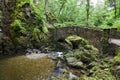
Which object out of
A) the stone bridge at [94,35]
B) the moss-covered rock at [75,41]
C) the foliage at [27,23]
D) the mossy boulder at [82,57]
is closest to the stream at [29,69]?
the mossy boulder at [82,57]

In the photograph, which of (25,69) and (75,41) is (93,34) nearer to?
(75,41)

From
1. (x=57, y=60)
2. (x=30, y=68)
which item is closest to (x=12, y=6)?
(x=57, y=60)

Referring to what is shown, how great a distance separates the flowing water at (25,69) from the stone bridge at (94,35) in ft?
17.6

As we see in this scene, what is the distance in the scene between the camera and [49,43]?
848 inches

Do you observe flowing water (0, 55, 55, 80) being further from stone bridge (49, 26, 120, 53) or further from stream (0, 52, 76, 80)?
stone bridge (49, 26, 120, 53)

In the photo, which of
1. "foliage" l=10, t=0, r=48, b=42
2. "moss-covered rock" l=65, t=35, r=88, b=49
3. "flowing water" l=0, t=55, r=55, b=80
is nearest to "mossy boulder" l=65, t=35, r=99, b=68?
"moss-covered rock" l=65, t=35, r=88, b=49

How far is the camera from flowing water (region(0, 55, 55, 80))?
35.8 ft

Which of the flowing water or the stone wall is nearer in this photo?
the flowing water

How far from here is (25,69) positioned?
12383mm

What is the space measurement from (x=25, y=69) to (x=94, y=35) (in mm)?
8319

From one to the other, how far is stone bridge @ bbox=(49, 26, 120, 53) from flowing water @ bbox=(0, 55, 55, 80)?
5.37 meters

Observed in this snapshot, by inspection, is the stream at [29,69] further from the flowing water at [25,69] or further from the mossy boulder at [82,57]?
the mossy boulder at [82,57]

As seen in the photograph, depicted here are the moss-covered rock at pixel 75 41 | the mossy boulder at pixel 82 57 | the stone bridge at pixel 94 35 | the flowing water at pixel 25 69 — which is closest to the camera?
Result: the flowing water at pixel 25 69

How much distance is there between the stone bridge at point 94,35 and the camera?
17906 millimetres
